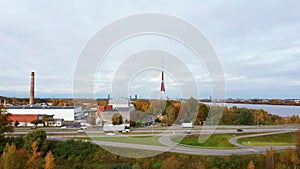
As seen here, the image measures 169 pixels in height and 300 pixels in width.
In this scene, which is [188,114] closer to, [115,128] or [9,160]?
[115,128]

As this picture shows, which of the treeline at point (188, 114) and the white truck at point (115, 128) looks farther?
the treeline at point (188, 114)

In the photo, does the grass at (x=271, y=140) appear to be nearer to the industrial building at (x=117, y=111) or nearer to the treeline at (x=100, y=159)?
the treeline at (x=100, y=159)

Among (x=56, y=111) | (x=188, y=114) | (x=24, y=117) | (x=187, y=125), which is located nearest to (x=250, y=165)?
(x=187, y=125)

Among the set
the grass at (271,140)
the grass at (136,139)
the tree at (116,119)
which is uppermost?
the tree at (116,119)

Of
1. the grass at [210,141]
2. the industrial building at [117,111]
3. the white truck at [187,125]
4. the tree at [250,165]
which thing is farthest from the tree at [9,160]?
the white truck at [187,125]

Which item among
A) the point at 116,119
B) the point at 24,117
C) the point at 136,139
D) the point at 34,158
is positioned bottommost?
the point at 34,158

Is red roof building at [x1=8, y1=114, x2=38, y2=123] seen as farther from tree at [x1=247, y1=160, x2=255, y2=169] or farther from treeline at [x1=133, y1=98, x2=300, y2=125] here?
tree at [x1=247, y1=160, x2=255, y2=169]

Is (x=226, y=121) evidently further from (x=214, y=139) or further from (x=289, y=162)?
(x=289, y=162)
